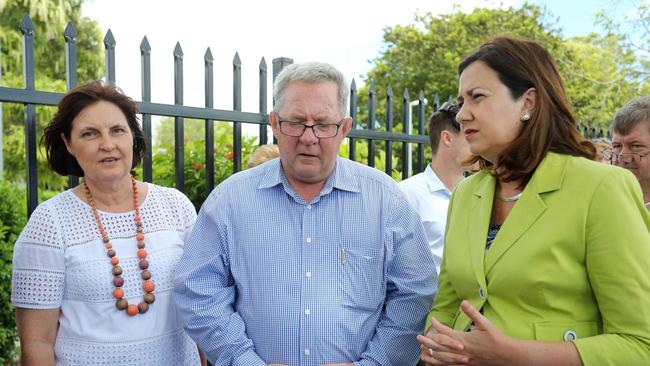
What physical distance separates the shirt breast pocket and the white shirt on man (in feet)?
4.37

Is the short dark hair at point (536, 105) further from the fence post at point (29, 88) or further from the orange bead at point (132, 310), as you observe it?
the fence post at point (29, 88)

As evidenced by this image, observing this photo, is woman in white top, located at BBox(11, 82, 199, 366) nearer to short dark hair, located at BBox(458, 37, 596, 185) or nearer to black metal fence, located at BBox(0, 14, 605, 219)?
black metal fence, located at BBox(0, 14, 605, 219)

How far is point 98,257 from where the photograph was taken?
2529mm

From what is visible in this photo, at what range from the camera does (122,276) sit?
2.54 meters

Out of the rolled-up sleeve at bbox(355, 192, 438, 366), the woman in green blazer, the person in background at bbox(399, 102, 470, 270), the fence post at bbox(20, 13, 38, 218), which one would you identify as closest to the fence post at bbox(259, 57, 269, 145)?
the person in background at bbox(399, 102, 470, 270)

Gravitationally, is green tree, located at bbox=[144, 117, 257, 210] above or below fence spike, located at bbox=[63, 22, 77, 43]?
below

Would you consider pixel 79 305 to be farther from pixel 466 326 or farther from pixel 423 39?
pixel 423 39

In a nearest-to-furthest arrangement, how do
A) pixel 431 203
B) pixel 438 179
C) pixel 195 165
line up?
pixel 431 203
pixel 438 179
pixel 195 165

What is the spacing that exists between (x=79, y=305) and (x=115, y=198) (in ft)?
1.51

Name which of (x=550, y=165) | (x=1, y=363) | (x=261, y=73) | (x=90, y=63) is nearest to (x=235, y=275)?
(x=550, y=165)

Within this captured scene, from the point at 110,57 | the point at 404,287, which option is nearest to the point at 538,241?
the point at 404,287

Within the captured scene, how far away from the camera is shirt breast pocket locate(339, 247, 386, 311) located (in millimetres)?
2361

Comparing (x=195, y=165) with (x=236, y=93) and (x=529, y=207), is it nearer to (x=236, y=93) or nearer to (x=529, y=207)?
(x=236, y=93)

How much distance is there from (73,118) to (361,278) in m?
1.34
